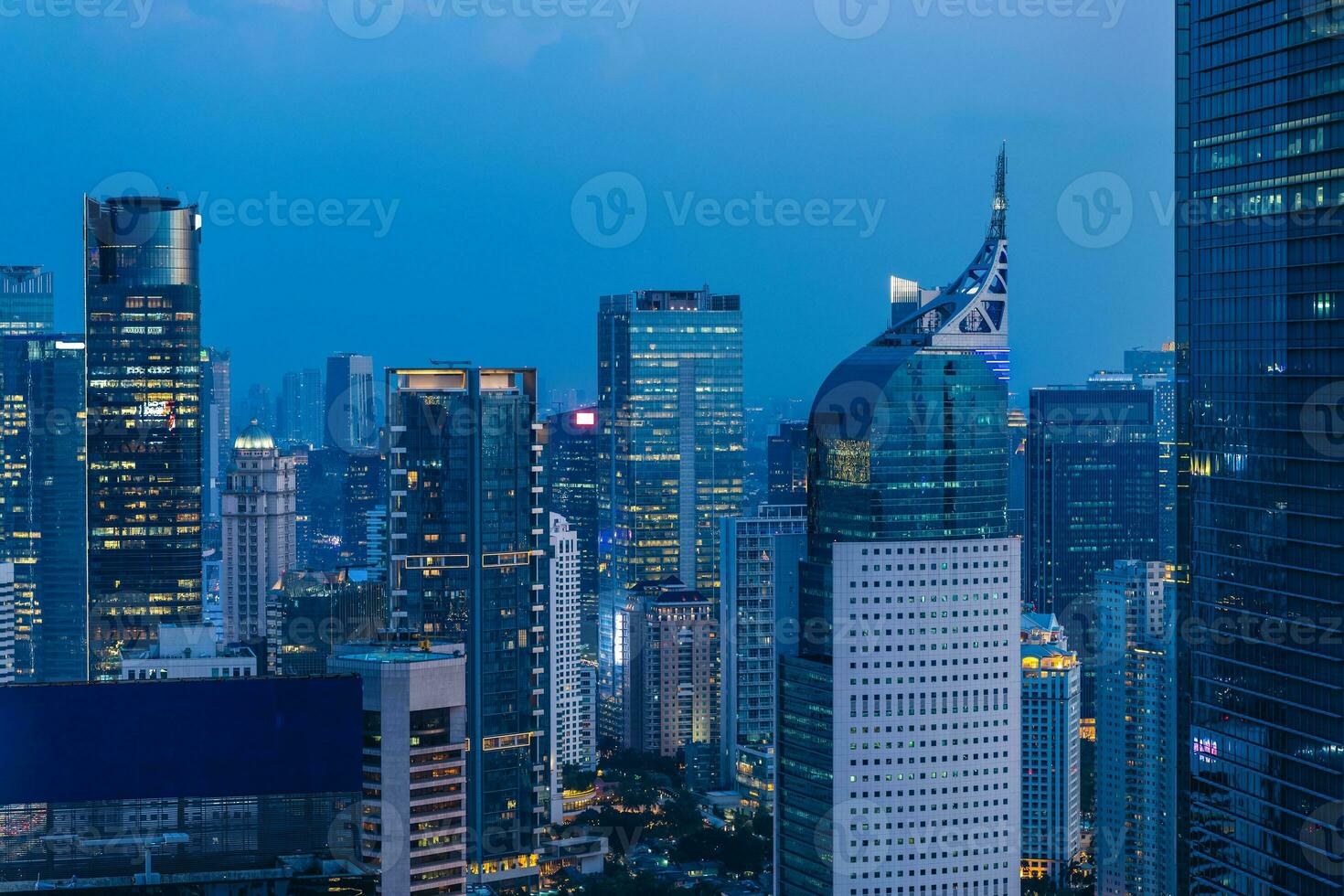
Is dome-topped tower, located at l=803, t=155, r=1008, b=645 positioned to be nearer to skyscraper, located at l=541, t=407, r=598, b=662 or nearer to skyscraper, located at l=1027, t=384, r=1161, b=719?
skyscraper, located at l=1027, t=384, r=1161, b=719

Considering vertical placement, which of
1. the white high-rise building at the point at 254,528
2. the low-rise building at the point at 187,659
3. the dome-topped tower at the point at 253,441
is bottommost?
the low-rise building at the point at 187,659

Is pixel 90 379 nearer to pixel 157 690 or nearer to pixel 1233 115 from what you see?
pixel 157 690

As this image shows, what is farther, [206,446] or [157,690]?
[206,446]

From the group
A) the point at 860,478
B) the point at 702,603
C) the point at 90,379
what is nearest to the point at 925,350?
the point at 860,478


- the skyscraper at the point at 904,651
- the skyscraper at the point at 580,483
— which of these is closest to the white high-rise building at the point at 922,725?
the skyscraper at the point at 904,651

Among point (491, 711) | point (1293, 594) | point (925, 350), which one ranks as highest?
point (925, 350)

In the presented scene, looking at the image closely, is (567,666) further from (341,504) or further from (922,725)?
(341,504)

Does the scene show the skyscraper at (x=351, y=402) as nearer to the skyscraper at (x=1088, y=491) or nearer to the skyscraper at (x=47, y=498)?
the skyscraper at (x=47, y=498)
